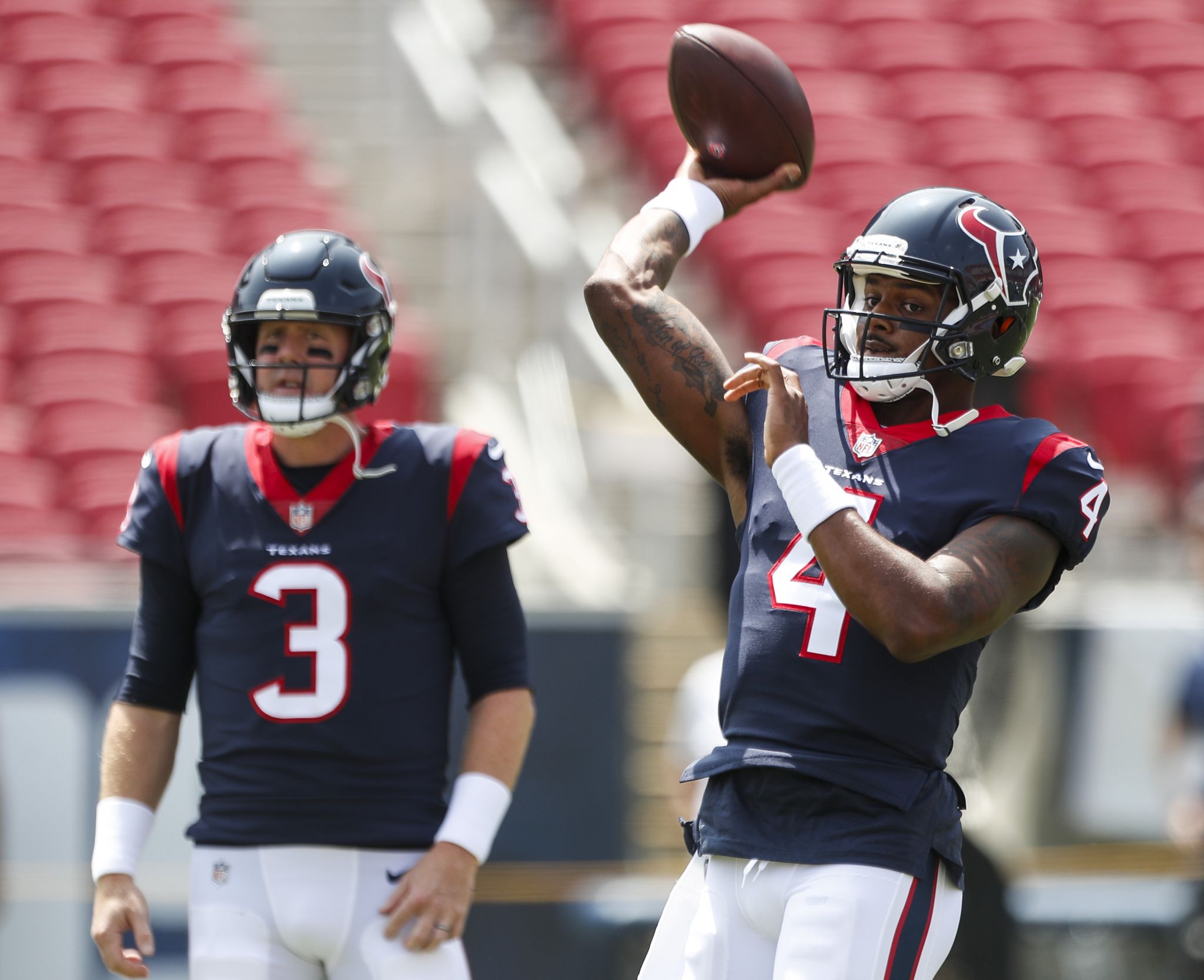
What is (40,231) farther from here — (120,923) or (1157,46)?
(1157,46)

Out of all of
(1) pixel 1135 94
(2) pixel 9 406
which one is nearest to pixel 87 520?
(2) pixel 9 406

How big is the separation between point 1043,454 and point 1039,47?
7872 millimetres

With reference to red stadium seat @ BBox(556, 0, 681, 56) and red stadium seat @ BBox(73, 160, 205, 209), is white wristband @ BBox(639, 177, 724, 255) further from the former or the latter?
red stadium seat @ BBox(556, 0, 681, 56)

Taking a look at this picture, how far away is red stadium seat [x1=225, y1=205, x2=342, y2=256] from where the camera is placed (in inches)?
298

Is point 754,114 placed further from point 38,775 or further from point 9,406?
point 9,406

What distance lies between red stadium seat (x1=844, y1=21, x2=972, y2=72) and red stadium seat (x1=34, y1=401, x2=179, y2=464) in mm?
4804

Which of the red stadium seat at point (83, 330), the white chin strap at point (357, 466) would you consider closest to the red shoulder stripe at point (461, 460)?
the white chin strap at point (357, 466)

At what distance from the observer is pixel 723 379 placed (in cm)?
264

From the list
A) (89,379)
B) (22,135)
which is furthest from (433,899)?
(22,135)

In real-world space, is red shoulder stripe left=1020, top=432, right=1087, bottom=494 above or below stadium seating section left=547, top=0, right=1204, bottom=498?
below

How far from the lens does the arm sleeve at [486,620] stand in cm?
285

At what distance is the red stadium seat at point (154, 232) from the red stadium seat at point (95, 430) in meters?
1.15

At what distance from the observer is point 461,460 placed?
2893 millimetres

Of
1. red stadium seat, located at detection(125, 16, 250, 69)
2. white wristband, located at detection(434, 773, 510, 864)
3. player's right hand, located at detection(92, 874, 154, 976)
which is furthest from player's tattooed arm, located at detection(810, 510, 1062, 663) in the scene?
red stadium seat, located at detection(125, 16, 250, 69)
